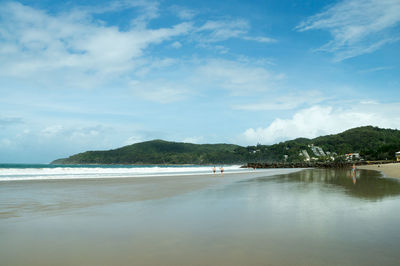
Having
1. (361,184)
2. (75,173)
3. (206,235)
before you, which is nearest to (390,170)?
(361,184)

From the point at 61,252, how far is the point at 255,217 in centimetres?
554

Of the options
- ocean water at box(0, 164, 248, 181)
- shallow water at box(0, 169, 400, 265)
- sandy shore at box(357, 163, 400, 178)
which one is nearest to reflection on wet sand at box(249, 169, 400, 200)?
shallow water at box(0, 169, 400, 265)

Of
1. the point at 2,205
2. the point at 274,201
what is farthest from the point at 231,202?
the point at 2,205

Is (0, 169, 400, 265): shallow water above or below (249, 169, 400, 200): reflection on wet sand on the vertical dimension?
above

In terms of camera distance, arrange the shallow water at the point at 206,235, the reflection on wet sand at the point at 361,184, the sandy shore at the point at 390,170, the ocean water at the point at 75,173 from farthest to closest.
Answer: the ocean water at the point at 75,173, the sandy shore at the point at 390,170, the reflection on wet sand at the point at 361,184, the shallow water at the point at 206,235

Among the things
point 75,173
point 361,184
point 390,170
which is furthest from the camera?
point 75,173

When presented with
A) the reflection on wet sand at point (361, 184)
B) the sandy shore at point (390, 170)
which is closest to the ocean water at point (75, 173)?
the reflection on wet sand at point (361, 184)

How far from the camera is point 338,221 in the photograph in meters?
8.09

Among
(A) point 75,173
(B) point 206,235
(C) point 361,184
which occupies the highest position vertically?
(B) point 206,235

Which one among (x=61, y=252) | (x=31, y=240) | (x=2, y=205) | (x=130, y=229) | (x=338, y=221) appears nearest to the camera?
(x=61, y=252)

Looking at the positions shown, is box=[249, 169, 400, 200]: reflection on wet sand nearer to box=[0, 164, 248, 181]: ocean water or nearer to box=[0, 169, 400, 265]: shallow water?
box=[0, 169, 400, 265]: shallow water

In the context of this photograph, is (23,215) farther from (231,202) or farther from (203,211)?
(231,202)

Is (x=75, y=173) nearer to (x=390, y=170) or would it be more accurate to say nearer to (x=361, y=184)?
(x=361, y=184)

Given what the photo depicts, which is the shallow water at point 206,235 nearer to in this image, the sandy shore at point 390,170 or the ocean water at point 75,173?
the ocean water at point 75,173
